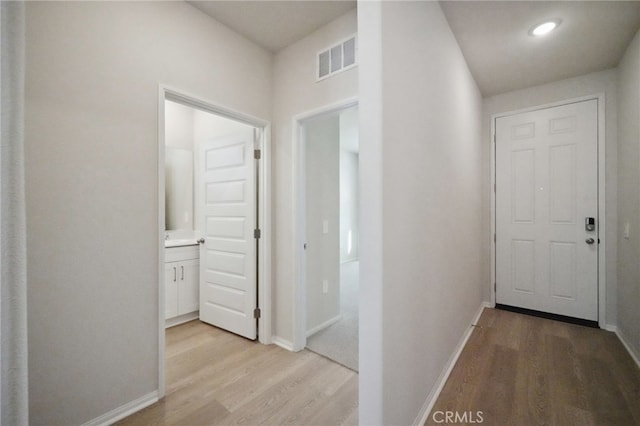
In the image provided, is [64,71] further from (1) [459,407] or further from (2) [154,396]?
(1) [459,407]

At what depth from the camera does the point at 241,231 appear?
271cm

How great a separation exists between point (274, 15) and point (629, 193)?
11.2 feet

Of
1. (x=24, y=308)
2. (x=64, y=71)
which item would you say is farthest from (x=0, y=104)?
(x=64, y=71)

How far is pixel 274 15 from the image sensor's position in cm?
214

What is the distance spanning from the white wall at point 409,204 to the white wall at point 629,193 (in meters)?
1.39

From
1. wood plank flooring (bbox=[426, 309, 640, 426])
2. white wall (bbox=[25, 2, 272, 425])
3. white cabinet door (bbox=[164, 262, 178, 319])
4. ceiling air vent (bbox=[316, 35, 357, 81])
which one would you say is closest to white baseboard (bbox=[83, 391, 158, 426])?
white wall (bbox=[25, 2, 272, 425])

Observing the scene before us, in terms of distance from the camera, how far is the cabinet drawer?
9.63 feet

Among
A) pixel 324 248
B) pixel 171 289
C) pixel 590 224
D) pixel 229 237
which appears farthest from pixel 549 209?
pixel 171 289

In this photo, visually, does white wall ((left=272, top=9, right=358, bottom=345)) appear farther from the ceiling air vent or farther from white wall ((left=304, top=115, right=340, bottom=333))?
white wall ((left=304, top=115, right=340, bottom=333))

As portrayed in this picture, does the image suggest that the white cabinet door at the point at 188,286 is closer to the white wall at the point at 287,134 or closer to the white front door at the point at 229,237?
the white front door at the point at 229,237

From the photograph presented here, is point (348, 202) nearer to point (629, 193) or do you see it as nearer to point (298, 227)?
point (298, 227)

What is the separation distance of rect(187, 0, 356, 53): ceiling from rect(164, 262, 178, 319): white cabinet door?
2.44 meters

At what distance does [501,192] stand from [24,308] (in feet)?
13.5

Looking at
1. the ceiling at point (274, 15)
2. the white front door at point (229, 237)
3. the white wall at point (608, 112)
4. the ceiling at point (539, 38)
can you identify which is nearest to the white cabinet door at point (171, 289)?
the white front door at point (229, 237)
